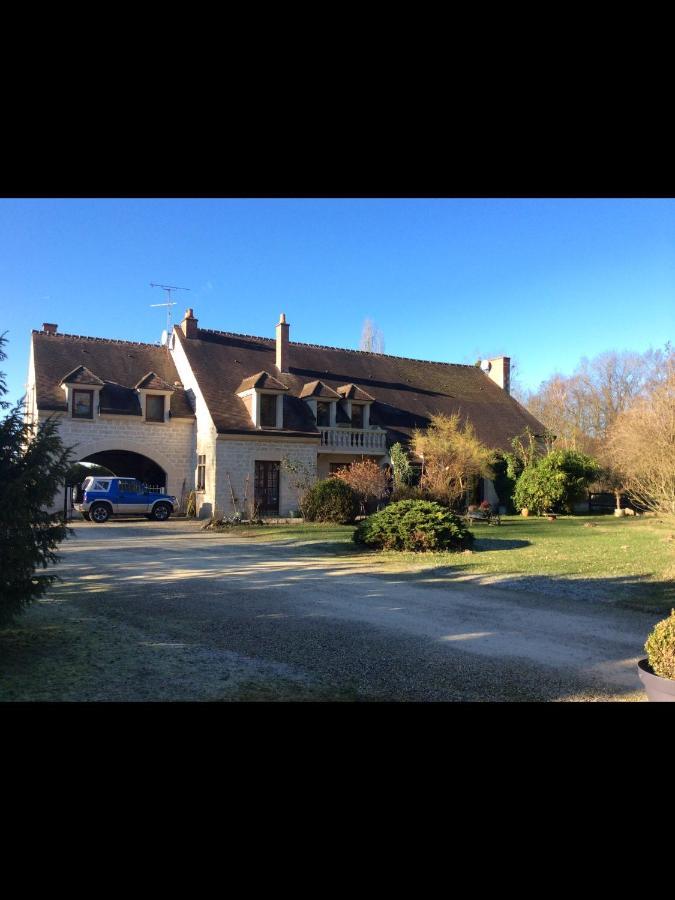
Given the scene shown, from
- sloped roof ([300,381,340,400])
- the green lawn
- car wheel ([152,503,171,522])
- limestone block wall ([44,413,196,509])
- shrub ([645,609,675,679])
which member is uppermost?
sloped roof ([300,381,340,400])

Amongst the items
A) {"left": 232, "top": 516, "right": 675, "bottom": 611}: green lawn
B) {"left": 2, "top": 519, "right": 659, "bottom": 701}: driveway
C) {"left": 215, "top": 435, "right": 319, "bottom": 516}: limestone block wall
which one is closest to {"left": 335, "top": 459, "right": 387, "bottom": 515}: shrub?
{"left": 232, "top": 516, "right": 675, "bottom": 611}: green lawn

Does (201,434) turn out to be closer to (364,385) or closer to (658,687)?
(364,385)

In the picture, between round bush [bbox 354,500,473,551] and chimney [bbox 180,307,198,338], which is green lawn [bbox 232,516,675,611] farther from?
chimney [bbox 180,307,198,338]

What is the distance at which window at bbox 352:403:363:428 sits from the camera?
24703 mm

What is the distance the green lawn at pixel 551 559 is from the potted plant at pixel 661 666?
12.4ft

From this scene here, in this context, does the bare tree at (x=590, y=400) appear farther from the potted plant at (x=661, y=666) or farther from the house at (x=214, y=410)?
the potted plant at (x=661, y=666)

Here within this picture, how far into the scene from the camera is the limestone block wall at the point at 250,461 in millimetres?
21641

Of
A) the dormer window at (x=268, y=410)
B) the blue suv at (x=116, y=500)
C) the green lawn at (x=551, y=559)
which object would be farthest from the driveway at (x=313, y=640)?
the dormer window at (x=268, y=410)

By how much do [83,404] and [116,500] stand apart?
3.58 meters

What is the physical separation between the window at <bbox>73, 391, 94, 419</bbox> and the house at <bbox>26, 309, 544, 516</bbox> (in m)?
0.03

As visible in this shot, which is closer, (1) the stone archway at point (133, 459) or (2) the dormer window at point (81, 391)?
(2) the dormer window at point (81, 391)

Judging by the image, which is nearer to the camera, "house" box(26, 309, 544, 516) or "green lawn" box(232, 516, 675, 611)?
"green lawn" box(232, 516, 675, 611)
